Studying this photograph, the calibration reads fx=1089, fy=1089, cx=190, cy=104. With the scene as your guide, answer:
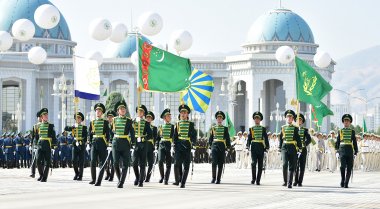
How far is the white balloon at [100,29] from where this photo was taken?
42969 mm

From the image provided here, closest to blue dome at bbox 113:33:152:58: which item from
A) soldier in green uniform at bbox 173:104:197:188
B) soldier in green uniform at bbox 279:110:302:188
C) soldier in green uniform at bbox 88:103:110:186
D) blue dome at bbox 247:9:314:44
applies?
blue dome at bbox 247:9:314:44

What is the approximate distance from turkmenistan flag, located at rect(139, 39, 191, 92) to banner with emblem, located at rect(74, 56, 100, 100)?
7.63ft

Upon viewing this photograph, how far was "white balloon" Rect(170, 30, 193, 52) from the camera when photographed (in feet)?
154

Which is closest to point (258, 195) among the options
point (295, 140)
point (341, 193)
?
point (341, 193)

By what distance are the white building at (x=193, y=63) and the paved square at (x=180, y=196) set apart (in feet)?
326

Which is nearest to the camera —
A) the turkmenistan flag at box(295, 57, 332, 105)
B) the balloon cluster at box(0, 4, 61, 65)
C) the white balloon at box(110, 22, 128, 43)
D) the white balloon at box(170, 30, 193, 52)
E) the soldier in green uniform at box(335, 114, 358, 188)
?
the soldier in green uniform at box(335, 114, 358, 188)

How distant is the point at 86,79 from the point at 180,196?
9048 millimetres

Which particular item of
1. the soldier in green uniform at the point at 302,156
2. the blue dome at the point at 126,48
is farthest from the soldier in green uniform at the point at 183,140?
the blue dome at the point at 126,48

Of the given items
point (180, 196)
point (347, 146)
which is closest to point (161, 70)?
point (347, 146)

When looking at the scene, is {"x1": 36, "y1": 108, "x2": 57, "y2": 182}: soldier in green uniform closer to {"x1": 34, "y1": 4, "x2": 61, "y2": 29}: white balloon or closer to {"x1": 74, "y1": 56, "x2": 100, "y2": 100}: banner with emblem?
{"x1": 74, "y1": 56, "x2": 100, "y2": 100}: banner with emblem

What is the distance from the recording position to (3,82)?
13925 cm

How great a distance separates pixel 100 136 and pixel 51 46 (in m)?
120

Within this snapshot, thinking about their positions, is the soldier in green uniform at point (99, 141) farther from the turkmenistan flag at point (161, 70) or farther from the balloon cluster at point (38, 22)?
the balloon cluster at point (38, 22)

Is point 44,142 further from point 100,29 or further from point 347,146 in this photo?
point 100,29
